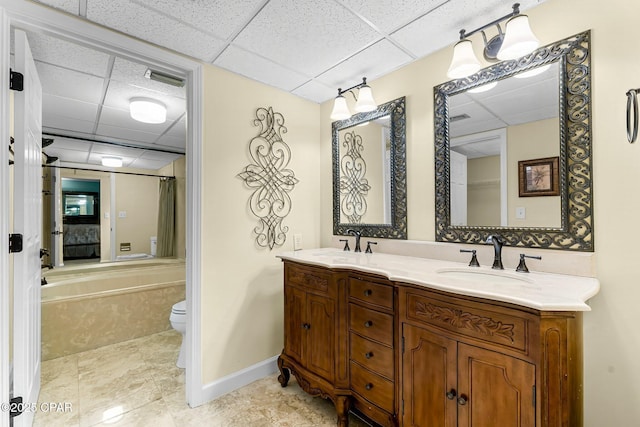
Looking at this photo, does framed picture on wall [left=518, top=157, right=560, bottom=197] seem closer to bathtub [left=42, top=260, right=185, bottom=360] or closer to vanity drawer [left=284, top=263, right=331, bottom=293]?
vanity drawer [left=284, top=263, right=331, bottom=293]

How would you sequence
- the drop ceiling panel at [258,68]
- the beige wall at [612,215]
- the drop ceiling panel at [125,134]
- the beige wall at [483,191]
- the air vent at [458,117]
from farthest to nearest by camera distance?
the drop ceiling panel at [125,134]
the drop ceiling panel at [258,68]
the air vent at [458,117]
the beige wall at [483,191]
the beige wall at [612,215]

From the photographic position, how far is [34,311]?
5.59 ft

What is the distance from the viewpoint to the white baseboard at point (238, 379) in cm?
190

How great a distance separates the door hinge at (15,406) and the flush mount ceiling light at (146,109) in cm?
203

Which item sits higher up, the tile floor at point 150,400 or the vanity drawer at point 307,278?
the vanity drawer at point 307,278

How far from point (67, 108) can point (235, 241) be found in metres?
2.10

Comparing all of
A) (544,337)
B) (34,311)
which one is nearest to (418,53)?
(544,337)

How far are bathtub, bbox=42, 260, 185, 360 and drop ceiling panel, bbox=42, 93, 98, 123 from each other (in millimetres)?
1626

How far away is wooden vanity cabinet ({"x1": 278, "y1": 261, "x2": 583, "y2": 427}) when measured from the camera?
3.10ft

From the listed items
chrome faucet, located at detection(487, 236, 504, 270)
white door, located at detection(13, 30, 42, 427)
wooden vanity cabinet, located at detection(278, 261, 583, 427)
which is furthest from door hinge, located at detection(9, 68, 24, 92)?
chrome faucet, located at detection(487, 236, 504, 270)

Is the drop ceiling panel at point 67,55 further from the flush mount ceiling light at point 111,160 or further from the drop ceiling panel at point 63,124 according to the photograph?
the flush mount ceiling light at point 111,160

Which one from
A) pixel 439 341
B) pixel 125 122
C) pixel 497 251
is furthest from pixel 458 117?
pixel 125 122

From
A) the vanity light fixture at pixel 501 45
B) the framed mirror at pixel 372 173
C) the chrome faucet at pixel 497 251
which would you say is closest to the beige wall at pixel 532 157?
the chrome faucet at pixel 497 251

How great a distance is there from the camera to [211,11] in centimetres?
142
